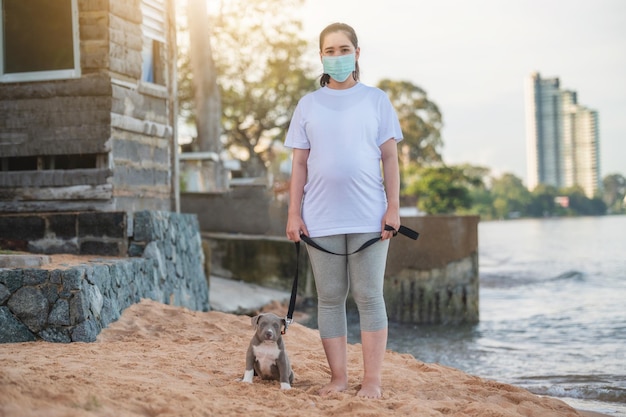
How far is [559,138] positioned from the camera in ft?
510

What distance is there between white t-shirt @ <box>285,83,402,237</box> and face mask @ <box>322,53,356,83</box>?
0.11 metres

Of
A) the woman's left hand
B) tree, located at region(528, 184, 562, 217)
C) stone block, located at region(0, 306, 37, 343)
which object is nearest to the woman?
the woman's left hand

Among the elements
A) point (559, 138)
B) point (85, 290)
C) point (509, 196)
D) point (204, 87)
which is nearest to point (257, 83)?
point (204, 87)

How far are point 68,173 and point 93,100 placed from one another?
2.90 feet

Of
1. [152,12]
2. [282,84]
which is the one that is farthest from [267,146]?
[152,12]

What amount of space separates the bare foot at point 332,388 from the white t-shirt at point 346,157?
3.10 feet

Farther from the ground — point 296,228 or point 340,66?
point 340,66

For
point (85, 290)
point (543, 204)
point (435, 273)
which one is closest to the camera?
point (85, 290)

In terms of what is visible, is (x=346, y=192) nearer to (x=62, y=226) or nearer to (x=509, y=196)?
(x=62, y=226)

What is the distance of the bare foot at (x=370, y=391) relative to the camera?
4.98m

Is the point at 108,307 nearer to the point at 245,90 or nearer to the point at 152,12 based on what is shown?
the point at 152,12

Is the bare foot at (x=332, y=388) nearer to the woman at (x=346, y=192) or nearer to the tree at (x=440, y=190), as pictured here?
the woman at (x=346, y=192)

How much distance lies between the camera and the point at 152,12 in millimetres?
10641

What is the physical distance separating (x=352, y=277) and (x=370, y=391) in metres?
0.70
